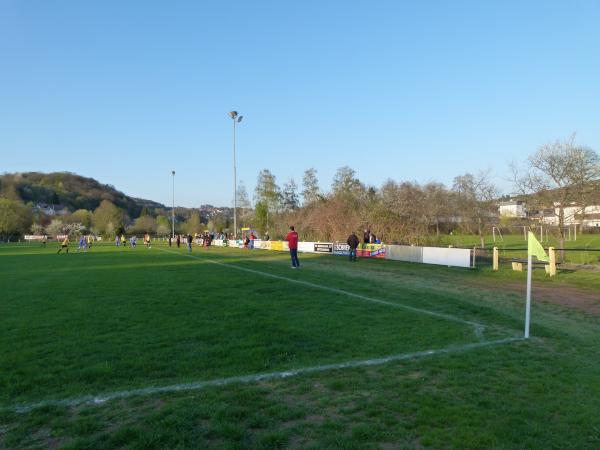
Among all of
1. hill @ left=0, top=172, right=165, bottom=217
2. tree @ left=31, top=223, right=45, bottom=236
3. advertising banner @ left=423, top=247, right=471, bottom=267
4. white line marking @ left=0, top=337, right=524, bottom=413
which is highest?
hill @ left=0, top=172, right=165, bottom=217

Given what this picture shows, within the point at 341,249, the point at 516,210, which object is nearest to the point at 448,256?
the point at 341,249

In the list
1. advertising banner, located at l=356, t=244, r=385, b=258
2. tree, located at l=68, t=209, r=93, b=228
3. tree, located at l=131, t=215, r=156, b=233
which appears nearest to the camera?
advertising banner, located at l=356, t=244, r=385, b=258

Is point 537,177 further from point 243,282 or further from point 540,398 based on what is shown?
point 540,398

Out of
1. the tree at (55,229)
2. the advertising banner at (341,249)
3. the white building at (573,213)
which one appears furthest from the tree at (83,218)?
the white building at (573,213)

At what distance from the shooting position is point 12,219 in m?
90.9

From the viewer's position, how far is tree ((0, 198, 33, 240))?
294 ft

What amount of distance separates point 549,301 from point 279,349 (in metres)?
9.01

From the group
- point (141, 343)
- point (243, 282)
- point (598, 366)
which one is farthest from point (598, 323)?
point (243, 282)

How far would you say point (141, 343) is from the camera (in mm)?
7086

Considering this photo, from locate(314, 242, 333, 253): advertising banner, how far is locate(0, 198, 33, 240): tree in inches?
3206

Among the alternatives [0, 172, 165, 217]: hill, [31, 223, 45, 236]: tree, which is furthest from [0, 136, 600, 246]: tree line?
[0, 172, 165, 217]: hill

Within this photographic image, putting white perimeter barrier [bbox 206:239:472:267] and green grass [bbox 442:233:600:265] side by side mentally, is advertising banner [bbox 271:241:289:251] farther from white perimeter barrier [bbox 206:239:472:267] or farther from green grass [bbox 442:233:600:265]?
green grass [bbox 442:233:600:265]

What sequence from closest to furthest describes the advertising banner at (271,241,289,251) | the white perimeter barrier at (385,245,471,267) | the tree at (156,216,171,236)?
1. the white perimeter barrier at (385,245,471,267)
2. the advertising banner at (271,241,289,251)
3. the tree at (156,216,171,236)

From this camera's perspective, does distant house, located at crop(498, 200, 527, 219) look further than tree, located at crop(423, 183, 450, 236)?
No
